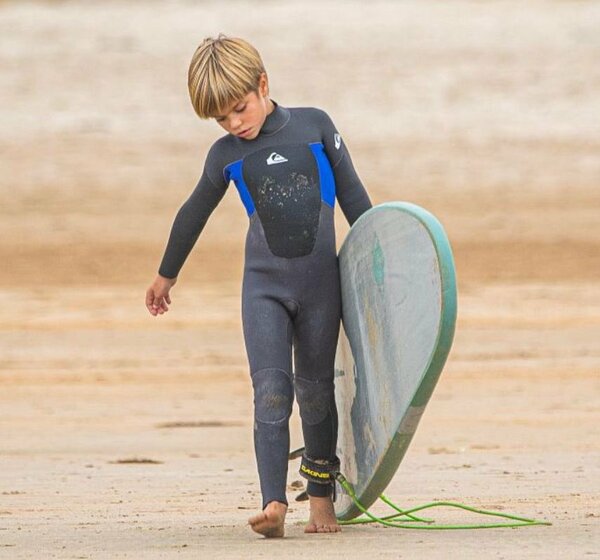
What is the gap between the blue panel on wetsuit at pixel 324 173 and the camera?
5012 millimetres

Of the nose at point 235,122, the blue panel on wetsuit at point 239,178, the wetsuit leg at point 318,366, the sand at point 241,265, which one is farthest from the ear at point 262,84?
the sand at point 241,265

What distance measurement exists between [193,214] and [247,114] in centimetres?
40

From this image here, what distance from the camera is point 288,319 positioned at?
4.96 m

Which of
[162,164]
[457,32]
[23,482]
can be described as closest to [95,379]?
[23,482]

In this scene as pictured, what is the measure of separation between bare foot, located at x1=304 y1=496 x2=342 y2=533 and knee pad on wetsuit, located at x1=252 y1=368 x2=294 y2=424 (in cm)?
36

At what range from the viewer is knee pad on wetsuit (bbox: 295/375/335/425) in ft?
16.5

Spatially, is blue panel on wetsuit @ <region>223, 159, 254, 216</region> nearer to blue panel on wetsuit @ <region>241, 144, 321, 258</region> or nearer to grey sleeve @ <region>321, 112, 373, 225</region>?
blue panel on wetsuit @ <region>241, 144, 321, 258</region>

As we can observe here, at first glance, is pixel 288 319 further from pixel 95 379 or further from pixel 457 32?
pixel 457 32

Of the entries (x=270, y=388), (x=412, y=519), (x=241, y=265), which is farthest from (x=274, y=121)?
(x=241, y=265)

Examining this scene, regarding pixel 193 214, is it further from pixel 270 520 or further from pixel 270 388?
pixel 270 520

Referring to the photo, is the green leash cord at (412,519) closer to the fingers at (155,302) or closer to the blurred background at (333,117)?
the fingers at (155,302)

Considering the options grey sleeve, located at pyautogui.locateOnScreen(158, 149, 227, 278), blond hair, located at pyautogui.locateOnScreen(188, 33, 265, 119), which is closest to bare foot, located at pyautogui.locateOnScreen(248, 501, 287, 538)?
grey sleeve, located at pyautogui.locateOnScreen(158, 149, 227, 278)

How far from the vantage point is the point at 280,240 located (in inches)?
195

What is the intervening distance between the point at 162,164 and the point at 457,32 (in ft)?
18.3
